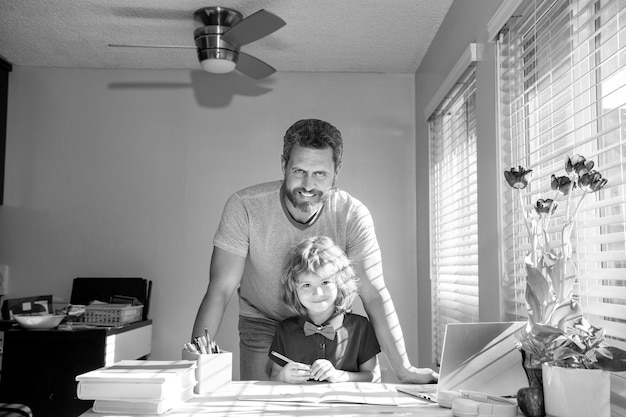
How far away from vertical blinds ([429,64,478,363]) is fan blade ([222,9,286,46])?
2.81 ft

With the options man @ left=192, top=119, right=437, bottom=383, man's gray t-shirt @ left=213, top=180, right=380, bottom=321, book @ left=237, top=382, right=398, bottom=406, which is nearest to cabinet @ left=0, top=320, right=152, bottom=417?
man @ left=192, top=119, right=437, bottom=383

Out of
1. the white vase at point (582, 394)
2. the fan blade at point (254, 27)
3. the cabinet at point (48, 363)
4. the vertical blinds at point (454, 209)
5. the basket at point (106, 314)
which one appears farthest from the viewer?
the basket at point (106, 314)

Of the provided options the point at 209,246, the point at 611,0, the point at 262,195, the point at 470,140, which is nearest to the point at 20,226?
the point at 209,246

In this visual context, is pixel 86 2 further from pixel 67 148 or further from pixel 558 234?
pixel 558 234

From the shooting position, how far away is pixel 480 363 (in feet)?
4.22

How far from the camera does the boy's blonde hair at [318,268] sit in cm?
190

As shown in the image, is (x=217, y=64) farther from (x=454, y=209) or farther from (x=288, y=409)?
(x=288, y=409)

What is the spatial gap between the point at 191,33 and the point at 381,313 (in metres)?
2.13

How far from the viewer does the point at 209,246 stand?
154 inches

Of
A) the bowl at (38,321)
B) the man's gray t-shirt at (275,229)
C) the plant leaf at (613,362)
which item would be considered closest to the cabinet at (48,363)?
the bowl at (38,321)

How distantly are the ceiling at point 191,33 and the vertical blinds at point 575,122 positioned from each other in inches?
41.4

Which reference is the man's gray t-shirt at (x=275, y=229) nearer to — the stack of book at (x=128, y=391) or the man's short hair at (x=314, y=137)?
the man's short hair at (x=314, y=137)

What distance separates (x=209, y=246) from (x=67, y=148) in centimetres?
110

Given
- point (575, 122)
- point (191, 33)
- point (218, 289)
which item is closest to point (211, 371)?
point (218, 289)
